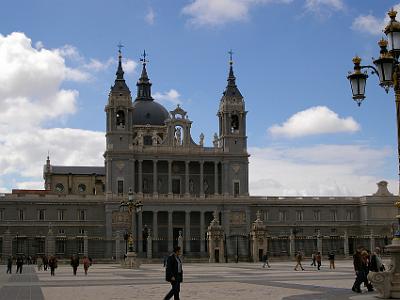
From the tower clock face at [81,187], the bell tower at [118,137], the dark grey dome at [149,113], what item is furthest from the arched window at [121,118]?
the tower clock face at [81,187]

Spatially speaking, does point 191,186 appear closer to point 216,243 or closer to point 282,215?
Result: point 282,215

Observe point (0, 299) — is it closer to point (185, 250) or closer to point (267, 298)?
point (267, 298)

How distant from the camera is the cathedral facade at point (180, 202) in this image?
104m

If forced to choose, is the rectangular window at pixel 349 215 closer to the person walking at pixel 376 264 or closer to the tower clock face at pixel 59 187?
the tower clock face at pixel 59 187

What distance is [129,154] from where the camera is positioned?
355 feet

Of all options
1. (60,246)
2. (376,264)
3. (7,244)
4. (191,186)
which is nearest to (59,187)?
(191,186)

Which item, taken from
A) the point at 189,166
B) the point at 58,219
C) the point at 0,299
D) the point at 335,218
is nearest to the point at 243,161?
the point at 189,166

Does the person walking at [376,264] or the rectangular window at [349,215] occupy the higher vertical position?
the rectangular window at [349,215]

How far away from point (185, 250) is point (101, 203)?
14356 mm

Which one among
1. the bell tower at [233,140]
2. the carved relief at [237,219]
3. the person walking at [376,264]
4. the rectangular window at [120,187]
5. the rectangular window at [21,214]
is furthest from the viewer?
the bell tower at [233,140]

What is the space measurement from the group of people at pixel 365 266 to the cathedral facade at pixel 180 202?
70449 mm

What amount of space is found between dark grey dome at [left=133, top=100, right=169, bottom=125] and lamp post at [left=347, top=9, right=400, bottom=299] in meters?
107

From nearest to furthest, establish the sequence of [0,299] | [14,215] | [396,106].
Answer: [396,106], [0,299], [14,215]

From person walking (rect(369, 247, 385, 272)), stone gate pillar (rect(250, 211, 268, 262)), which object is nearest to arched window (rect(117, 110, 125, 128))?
stone gate pillar (rect(250, 211, 268, 262))
